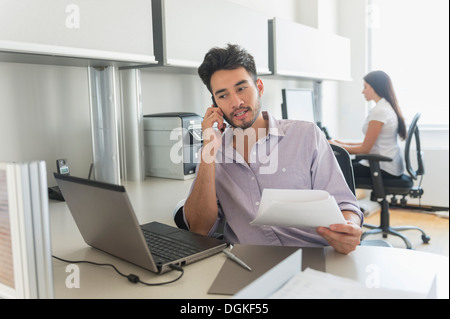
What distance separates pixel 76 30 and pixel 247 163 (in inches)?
30.3

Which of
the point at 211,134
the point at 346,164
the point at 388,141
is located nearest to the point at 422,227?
the point at 388,141

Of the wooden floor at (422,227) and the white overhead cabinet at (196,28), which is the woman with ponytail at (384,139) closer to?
the wooden floor at (422,227)

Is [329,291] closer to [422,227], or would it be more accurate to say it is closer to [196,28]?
[196,28]

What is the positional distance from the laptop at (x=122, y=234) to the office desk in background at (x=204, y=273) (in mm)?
25

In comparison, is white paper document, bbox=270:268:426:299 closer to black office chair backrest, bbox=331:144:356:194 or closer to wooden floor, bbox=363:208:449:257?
black office chair backrest, bbox=331:144:356:194

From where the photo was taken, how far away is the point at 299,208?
0.94 m

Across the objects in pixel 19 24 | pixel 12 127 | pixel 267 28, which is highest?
pixel 267 28

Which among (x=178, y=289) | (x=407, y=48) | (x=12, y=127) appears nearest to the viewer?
(x=178, y=289)

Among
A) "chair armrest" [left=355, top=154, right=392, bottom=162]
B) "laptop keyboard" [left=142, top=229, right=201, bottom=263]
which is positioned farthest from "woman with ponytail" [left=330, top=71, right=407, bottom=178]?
"laptop keyboard" [left=142, top=229, right=201, bottom=263]

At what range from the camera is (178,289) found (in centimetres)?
88

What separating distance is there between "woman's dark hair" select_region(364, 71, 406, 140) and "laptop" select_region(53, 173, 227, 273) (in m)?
2.54

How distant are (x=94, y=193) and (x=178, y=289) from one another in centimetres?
28
